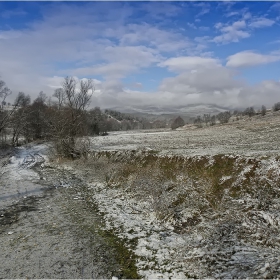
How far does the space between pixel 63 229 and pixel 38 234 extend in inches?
44.5

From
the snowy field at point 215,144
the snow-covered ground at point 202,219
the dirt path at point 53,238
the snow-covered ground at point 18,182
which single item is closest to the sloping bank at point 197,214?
the snow-covered ground at point 202,219

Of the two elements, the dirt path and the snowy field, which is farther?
the snowy field

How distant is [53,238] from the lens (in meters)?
11.2

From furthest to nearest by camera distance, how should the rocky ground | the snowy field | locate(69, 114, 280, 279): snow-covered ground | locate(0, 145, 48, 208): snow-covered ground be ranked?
the snowy field < locate(0, 145, 48, 208): snow-covered ground < the rocky ground < locate(69, 114, 280, 279): snow-covered ground

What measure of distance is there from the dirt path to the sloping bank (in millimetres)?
1060

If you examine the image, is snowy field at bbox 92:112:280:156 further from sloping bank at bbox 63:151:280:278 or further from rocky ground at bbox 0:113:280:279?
sloping bank at bbox 63:151:280:278

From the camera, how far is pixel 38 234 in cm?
→ 1165

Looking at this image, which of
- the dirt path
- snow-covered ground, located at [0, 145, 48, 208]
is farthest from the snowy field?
the dirt path

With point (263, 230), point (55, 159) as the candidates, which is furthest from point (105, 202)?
point (55, 159)

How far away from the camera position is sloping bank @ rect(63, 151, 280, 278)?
343 inches

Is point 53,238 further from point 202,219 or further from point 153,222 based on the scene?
point 202,219

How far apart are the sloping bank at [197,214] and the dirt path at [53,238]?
1.06m

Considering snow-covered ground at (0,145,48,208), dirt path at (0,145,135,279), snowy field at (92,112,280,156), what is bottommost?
dirt path at (0,145,135,279)

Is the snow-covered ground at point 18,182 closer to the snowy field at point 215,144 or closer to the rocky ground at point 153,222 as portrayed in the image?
→ the rocky ground at point 153,222
